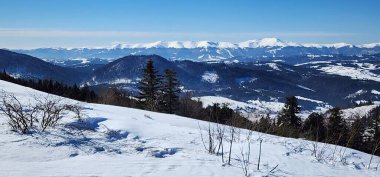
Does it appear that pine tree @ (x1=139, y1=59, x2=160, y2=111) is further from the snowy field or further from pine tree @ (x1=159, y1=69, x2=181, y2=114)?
the snowy field

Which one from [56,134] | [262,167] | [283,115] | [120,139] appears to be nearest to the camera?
[262,167]

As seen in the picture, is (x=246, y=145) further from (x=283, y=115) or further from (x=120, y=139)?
(x=283, y=115)

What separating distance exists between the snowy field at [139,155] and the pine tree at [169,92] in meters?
30.6

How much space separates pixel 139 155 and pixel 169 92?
34343mm

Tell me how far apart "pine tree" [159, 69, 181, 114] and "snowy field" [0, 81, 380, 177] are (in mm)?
30605

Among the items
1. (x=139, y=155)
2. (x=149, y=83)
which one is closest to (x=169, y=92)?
(x=149, y=83)

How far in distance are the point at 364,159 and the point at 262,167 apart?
4.32 meters

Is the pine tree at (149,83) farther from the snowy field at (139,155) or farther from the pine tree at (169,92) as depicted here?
the snowy field at (139,155)

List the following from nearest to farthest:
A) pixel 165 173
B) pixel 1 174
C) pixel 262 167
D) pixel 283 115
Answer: pixel 1 174, pixel 165 173, pixel 262 167, pixel 283 115

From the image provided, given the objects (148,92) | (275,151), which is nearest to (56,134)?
(275,151)

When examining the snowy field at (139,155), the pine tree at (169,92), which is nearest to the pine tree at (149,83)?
the pine tree at (169,92)

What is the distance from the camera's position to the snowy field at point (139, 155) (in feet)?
20.4

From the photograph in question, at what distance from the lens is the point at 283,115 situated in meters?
40.8

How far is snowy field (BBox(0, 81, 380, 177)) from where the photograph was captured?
6.20 m
